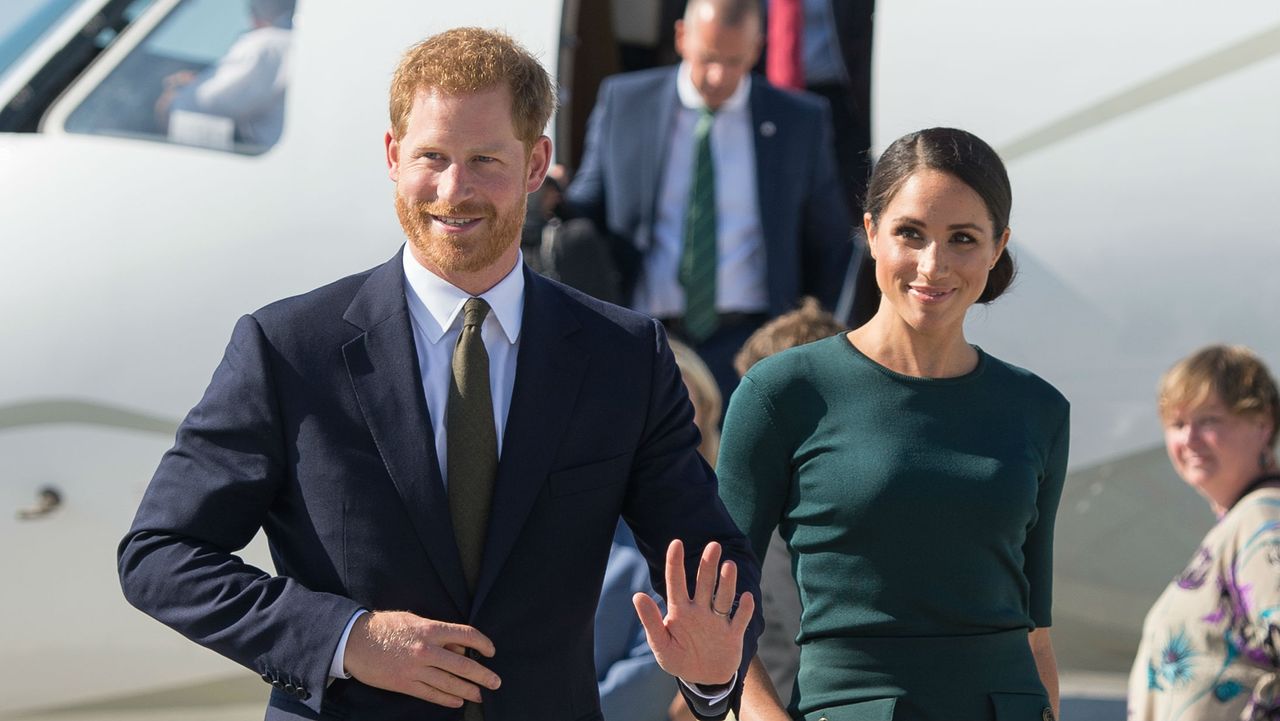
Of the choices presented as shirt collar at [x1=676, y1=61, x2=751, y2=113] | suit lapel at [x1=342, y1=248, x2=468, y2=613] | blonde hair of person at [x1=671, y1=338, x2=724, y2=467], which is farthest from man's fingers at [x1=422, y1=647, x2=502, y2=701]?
shirt collar at [x1=676, y1=61, x2=751, y2=113]

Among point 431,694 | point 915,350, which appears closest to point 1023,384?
point 915,350

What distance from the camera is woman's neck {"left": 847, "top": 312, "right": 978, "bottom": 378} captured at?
237 cm

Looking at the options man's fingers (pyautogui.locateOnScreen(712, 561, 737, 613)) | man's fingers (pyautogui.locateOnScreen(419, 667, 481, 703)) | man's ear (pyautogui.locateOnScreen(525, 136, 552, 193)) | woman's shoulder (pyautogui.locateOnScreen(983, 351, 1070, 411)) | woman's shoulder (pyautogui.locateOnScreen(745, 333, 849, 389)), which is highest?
man's ear (pyautogui.locateOnScreen(525, 136, 552, 193))

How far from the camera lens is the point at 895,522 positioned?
7.44 ft

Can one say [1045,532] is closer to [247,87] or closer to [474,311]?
[474,311]

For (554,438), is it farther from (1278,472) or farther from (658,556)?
(1278,472)

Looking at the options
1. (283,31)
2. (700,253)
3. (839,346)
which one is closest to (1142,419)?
(700,253)

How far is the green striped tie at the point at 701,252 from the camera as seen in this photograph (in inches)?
191

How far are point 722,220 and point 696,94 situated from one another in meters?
0.43

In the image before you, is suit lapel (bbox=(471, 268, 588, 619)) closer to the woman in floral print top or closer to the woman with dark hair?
the woman with dark hair

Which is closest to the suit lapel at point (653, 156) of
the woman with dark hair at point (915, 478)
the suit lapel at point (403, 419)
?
the woman with dark hair at point (915, 478)

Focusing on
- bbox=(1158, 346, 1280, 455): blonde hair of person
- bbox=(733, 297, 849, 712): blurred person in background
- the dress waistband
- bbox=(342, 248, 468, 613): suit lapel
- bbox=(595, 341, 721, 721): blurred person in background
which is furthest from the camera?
bbox=(1158, 346, 1280, 455): blonde hair of person

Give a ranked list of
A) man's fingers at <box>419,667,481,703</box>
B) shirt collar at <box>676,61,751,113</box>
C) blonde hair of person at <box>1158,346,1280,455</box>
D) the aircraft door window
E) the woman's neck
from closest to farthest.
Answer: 1. man's fingers at <box>419,667,481,703</box>
2. the woman's neck
3. blonde hair of person at <box>1158,346,1280,455</box>
4. the aircraft door window
5. shirt collar at <box>676,61,751,113</box>

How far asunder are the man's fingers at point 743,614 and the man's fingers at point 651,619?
85 mm
